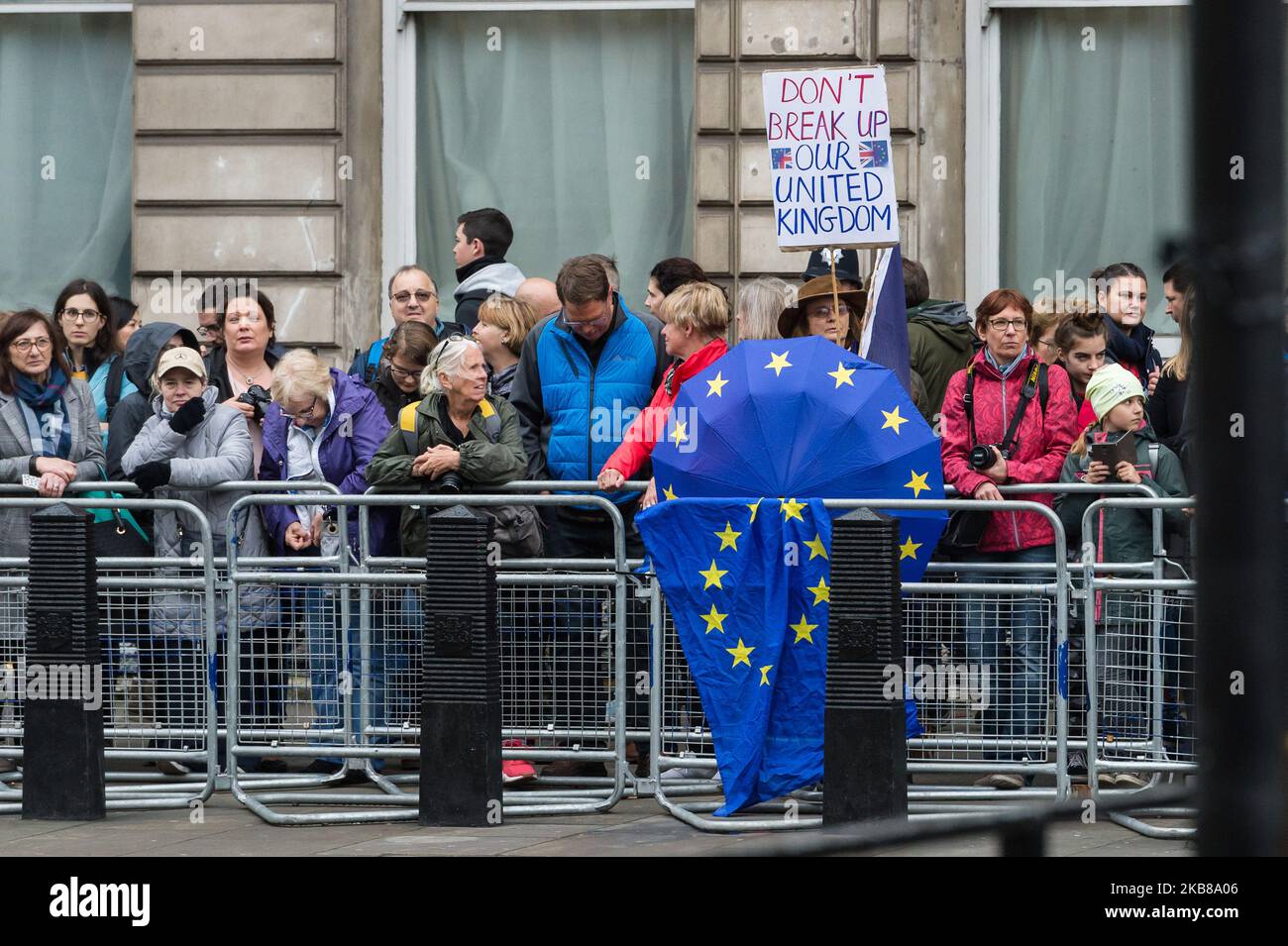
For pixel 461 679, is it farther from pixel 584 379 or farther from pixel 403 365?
pixel 403 365

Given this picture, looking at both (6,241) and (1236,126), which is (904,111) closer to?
(6,241)

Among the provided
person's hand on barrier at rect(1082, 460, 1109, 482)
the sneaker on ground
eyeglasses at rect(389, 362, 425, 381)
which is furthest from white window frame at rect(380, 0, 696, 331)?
the sneaker on ground

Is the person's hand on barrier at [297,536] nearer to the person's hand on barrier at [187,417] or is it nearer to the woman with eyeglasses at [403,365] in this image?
the person's hand on barrier at [187,417]

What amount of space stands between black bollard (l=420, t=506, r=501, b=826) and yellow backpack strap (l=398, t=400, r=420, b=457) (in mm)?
938

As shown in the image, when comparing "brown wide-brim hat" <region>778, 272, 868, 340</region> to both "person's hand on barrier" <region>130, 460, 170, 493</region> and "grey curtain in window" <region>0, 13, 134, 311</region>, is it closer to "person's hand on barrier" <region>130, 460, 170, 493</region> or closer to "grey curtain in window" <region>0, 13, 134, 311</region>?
"person's hand on barrier" <region>130, 460, 170, 493</region>

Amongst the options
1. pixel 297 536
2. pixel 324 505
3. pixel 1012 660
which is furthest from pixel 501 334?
pixel 1012 660

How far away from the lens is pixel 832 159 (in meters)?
8.93

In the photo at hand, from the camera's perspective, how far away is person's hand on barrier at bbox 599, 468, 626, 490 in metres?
8.50

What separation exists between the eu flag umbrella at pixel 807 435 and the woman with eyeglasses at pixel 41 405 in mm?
3286

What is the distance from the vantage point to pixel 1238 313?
281cm

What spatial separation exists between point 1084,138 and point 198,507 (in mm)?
7565
